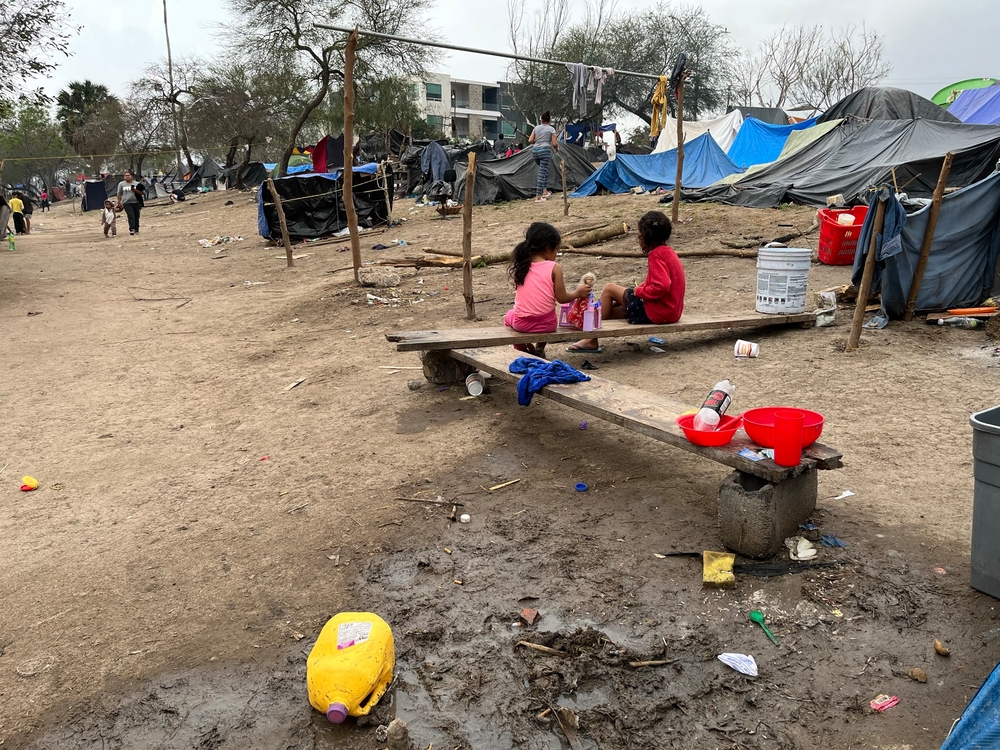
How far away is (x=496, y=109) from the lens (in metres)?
71.2

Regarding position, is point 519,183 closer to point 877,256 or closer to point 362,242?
point 362,242

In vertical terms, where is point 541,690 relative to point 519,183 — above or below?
below

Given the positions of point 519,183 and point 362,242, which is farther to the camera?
point 519,183

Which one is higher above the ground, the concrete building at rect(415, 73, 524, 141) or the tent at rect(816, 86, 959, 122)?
the concrete building at rect(415, 73, 524, 141)

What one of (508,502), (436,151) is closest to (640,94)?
(436,151)

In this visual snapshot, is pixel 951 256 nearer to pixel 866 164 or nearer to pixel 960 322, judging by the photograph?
pixel 960 322

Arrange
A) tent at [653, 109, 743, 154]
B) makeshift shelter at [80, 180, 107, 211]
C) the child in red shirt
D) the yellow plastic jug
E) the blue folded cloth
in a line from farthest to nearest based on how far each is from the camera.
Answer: makeshift shelter at [80, 180, 107, 211] < tent at [653, 109, 743, 154] < the child in red shirt < the blue folded cloth < the yellow plastic jug

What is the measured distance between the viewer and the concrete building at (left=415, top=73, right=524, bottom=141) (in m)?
65.8

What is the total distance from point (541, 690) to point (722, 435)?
53.2 inches

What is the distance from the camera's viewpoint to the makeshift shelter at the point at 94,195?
3709 centimetres

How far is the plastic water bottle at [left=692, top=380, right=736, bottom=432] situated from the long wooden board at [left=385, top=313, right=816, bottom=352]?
238cm

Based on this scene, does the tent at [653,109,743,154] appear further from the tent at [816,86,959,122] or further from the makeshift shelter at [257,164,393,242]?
the makeshift shelter at [257,164,393,242]

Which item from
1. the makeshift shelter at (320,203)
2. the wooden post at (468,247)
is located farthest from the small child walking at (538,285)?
the makeshift shelter at (320,203)

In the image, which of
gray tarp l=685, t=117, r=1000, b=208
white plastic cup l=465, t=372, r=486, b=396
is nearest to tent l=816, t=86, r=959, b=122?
gray tarp l=685, t=117, r=1000, b=208
